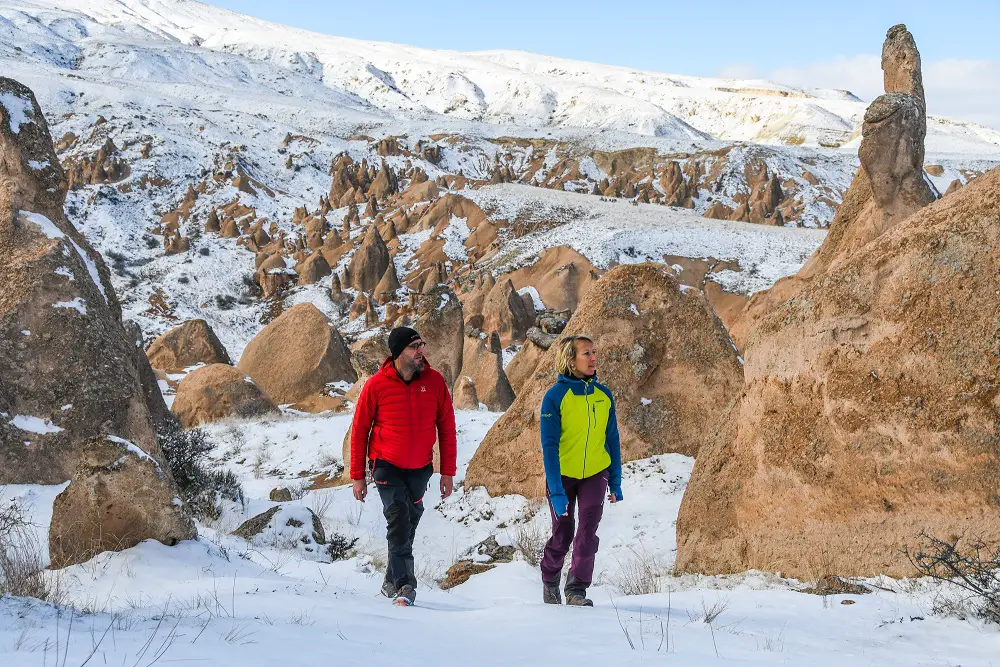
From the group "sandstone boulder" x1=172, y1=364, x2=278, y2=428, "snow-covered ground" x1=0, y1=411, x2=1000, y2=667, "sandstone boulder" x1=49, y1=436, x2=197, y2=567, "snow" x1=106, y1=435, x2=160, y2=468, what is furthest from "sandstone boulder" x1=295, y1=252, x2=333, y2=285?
"sandstone boulder" x1=49, y1=436, x2=197, y2=567

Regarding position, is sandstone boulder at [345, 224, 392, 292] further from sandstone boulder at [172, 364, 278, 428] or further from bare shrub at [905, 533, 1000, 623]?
bare shrub at [905, 533, 1000, 623]

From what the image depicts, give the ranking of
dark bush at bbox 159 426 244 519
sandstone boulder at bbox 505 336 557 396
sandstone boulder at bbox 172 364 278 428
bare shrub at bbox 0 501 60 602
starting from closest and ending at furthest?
1. bare shrub at bbox 0 501 60 602
2. dark bush at bbox 159 426 244 519
3. sandstone boulder at bbox 172 364 278 428
4. sandstone boulder at bbox 505 336 557 396

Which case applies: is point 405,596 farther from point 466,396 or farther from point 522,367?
point 522,367

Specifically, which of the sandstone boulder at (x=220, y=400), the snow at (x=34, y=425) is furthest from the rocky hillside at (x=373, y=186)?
the snow at (x=34, y=425)

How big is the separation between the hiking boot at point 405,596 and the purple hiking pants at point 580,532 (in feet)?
2.69

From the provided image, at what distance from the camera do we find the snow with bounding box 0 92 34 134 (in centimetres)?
969

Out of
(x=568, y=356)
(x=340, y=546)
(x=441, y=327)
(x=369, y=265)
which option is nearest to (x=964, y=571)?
(x=568, y=356)

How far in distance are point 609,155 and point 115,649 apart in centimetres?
8302

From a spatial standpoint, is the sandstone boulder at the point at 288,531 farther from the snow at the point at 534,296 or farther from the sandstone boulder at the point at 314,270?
the sandstone boulder at the point at 314,270

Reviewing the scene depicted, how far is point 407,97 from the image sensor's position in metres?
160

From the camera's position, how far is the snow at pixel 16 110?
969 cm

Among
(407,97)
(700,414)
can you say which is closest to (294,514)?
(700,414)

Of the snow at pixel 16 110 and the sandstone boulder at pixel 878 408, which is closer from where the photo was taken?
the sandstone boulder at pixel 878 408

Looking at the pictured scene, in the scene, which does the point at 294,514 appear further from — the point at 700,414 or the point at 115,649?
the point at 115,649
